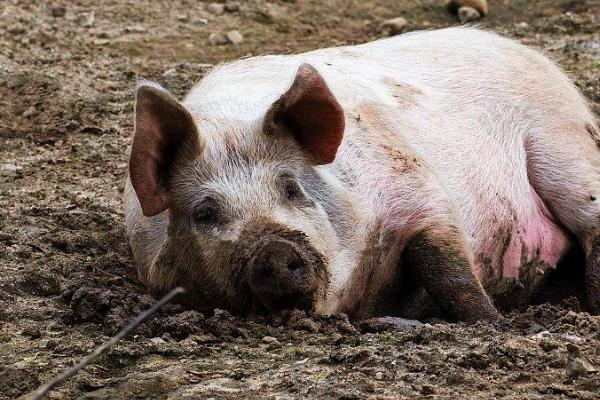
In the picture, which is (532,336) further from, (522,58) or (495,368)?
(522,58)

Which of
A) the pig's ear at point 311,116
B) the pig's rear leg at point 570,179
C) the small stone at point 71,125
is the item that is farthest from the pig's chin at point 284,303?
the small stone at point 71,125

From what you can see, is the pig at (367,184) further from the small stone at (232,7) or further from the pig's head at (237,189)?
the small stone at (232,7)

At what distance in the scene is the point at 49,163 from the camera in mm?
8586

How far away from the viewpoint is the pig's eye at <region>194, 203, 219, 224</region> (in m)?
5.81

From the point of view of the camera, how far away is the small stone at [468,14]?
12.2 meters

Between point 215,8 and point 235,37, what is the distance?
2.73ft

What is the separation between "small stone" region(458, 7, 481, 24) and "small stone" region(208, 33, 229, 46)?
7.51 ft

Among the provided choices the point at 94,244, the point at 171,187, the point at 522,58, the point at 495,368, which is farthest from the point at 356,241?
the point at 522,58

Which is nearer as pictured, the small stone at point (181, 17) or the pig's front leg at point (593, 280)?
the pig's front leg at point (593, 280)

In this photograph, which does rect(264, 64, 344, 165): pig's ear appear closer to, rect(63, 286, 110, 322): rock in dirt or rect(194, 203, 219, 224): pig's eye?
rect(194, 203, 219, 224): pig's eye

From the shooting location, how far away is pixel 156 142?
5.91m

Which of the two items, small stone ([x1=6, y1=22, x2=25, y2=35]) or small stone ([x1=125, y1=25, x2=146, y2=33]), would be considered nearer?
small stone ([x1=6, y1=22, x2=25, y2=35])

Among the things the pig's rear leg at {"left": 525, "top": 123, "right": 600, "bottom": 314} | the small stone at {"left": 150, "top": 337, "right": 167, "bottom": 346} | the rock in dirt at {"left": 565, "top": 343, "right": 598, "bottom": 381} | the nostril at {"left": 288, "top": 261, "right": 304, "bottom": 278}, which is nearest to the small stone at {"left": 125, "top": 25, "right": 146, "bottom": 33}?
the pig's rear leg at {"left": 525, "top": 123, "right": 600, "bottom": 314}

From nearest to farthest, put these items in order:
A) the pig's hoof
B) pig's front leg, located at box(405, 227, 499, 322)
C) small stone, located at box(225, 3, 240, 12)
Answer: the pig's hoof
pig's front leg, located at box(405, 227, 499, 322)
small stone, located at box(225, 3, 240, 12)
